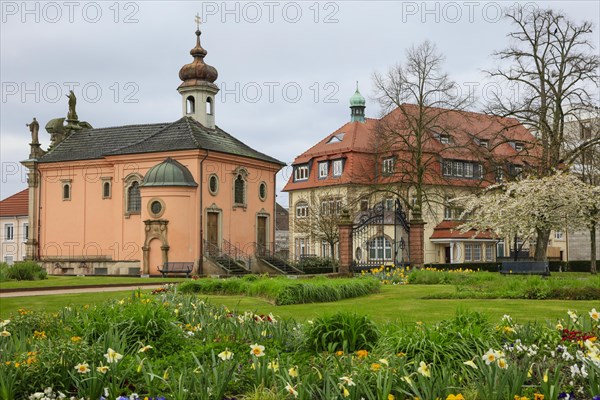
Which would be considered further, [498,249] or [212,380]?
[498,249]

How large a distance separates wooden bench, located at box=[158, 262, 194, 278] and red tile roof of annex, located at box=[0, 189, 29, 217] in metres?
25.0

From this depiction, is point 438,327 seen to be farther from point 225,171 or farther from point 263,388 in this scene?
point 225,171

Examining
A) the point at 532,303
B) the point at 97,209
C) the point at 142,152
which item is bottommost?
the point at 532,303

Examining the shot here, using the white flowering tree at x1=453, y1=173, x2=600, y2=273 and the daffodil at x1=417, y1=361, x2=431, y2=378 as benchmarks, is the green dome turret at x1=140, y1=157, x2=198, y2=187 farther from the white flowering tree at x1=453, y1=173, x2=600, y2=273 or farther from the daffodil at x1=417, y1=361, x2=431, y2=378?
the daffodil at x1=417, y1=361, x2=431, y2=378

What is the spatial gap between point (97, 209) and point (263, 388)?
38.3m

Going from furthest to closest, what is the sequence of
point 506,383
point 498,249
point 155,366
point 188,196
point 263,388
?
point 498,249 → point 188,196 → point 155,366 → point 263,388 → point 506,383

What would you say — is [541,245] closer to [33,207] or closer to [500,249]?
[500,249]

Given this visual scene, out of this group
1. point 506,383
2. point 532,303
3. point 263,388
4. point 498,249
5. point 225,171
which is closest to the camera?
point 506,383

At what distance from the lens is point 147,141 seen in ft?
138

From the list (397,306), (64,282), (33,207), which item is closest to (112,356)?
(397,306)

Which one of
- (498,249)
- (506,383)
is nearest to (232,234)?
(498,249)

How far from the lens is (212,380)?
256 inches

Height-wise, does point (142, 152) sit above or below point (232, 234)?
above

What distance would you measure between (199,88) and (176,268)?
39.2ft
